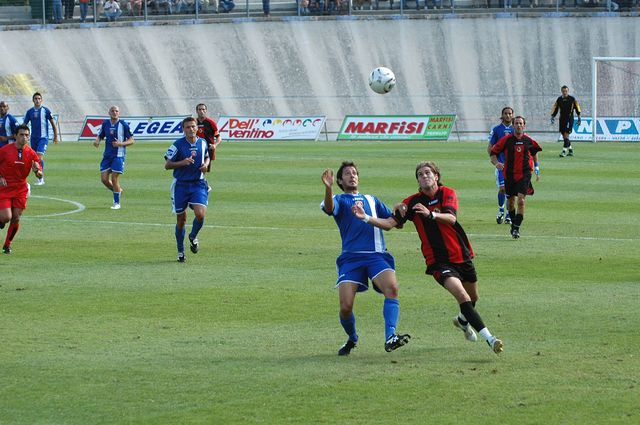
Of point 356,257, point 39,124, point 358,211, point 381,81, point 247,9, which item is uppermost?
point 247,9

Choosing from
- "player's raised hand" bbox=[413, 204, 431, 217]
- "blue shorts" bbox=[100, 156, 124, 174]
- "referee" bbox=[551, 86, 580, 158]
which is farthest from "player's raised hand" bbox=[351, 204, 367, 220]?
"referee" bbox=[551, 86, 580, 158]

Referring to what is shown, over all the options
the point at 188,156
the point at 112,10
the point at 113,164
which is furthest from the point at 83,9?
the point at 188,156

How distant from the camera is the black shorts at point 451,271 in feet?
36.2

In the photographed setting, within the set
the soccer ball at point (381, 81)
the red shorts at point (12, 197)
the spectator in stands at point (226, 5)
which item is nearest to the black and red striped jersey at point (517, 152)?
the red shorts at point (12, 197)

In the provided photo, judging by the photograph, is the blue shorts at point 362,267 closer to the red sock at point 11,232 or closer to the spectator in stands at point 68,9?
the red sock at point 11,232

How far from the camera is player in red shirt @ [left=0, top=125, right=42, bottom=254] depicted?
18734 mm

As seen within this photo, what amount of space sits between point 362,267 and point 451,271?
84 cm

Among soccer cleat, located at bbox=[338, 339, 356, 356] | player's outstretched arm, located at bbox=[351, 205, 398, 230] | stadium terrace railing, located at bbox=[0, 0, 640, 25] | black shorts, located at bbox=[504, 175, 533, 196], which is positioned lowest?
soccer cleat, located at bbox=[338, 339, 356, 356]

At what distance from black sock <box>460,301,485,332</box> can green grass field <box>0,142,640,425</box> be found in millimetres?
316

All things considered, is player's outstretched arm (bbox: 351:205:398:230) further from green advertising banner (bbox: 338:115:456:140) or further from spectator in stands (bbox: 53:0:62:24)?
spectator in stands (bbox: 53:0:62:24)

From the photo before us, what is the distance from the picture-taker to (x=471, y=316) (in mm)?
10766

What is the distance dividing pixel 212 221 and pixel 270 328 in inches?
422

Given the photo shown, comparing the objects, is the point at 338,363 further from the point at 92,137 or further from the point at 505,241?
the point at 92,137

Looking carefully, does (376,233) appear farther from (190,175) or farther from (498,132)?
(498,132)
